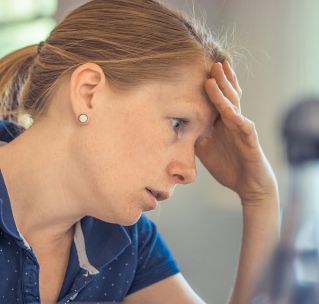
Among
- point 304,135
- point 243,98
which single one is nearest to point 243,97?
point 243,98

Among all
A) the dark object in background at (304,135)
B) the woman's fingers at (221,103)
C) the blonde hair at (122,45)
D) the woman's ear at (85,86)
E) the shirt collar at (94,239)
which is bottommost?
the shirt collar at (94,239)

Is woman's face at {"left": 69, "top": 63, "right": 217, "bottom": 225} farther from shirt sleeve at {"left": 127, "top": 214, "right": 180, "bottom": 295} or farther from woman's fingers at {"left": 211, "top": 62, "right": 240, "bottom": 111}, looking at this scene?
shirt sleeve at {"left": 127, "top": 214, "right": 180, "bottom": 295}

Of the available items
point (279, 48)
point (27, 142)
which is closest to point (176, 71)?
point (27, 142)

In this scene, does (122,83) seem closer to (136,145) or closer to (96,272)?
(136,145)

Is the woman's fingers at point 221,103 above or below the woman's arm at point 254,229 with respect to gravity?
above

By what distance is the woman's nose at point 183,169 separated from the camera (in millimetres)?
864

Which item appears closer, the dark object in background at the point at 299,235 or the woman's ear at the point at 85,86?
the dark object in background at the point at 299,235

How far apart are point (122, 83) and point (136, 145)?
0.30ft

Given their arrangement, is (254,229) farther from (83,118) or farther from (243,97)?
(243,97)

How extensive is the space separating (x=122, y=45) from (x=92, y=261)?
35 cm

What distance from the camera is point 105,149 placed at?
84 cm

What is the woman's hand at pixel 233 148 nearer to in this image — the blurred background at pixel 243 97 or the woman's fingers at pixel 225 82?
the woman's fingers at pixel 225 82

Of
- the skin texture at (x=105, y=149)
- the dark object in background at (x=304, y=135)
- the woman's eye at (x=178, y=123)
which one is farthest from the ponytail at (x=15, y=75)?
the dark object in background at (x=304, y=135)

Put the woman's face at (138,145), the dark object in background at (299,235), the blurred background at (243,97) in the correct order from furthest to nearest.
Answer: the blurred background at (243,97) → the woman's face at (138,145) → the dark object in background at (299,235)
